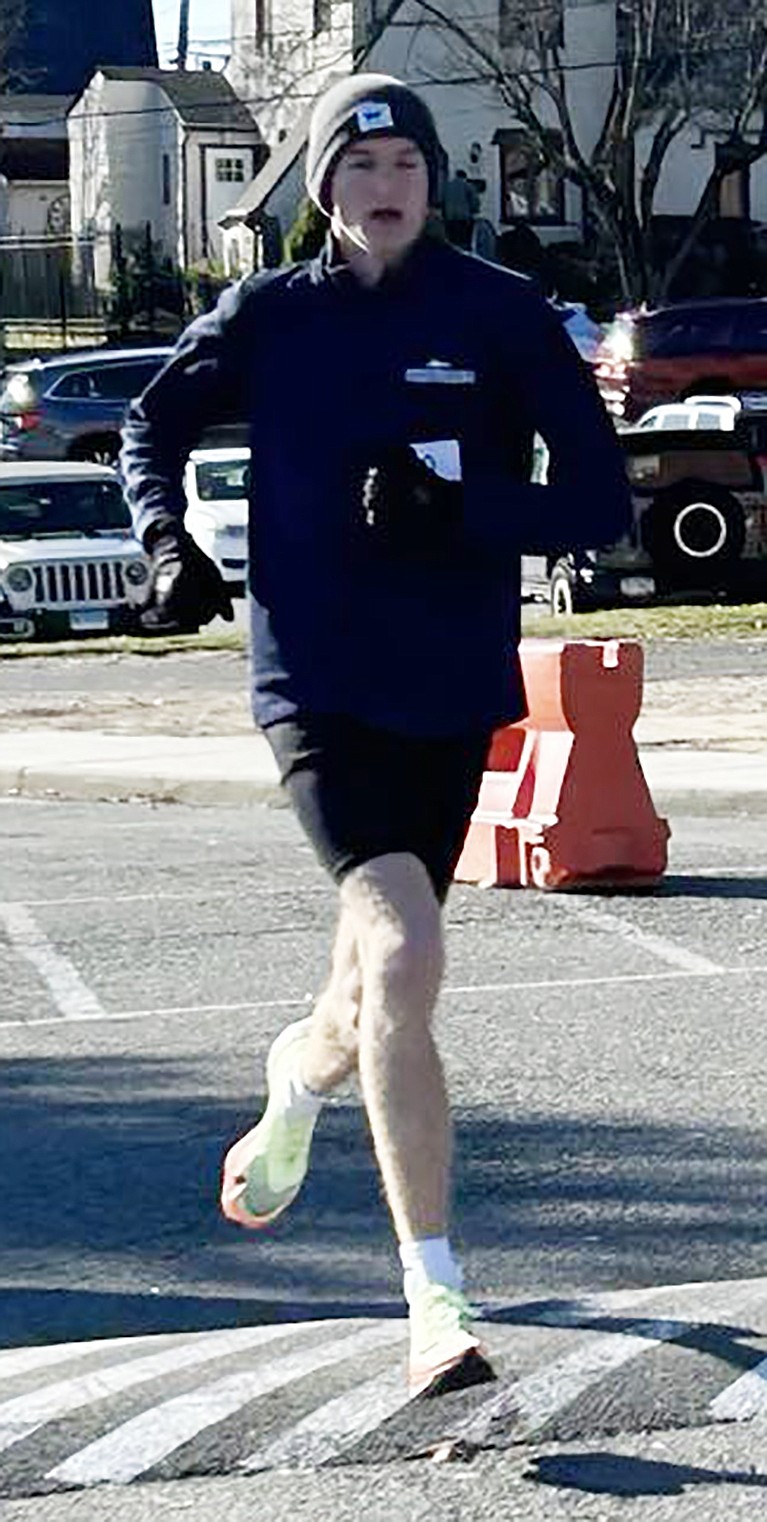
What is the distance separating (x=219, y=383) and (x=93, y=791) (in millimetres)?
10009

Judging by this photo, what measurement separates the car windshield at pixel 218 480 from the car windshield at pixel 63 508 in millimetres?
2153

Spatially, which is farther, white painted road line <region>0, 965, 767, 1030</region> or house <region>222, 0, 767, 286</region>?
house <region>222, 0, 767, 286</region>

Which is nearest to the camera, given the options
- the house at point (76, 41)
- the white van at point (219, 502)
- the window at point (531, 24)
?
the white van at point (219, 502)

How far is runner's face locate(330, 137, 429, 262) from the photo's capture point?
509 cm

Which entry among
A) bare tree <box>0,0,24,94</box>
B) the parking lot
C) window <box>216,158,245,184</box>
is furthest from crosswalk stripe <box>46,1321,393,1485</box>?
bare tree <box>0,0,24,94</box>

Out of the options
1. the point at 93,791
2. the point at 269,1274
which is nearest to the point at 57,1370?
the point at 269,1274

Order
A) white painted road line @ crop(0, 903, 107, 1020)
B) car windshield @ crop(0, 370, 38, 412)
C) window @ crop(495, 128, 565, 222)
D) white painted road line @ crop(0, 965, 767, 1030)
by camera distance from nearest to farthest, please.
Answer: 1. white painted road line @ crop(0, 965, 767, 1030)
2. white painted road line @ crop(0, 903, 107, 1020)
3. car windshield @ crop(0, 370, 38, 412)
4. window @ crop(495, 128, 565, 222)

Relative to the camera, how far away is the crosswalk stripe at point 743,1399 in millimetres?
4918

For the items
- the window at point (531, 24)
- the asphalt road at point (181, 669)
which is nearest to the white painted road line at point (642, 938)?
the asphalt road at point (181, 669)

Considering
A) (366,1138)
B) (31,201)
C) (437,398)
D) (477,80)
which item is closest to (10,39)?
(31,201)

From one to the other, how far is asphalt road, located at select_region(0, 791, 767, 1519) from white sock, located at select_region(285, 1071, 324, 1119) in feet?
1.23

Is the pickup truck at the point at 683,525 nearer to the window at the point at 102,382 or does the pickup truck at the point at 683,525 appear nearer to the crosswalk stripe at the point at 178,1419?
the window at the point at 102,382

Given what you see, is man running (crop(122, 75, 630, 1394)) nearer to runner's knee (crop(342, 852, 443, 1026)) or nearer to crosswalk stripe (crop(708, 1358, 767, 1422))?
runner's knee (crop(342, 852, 443, 1026))

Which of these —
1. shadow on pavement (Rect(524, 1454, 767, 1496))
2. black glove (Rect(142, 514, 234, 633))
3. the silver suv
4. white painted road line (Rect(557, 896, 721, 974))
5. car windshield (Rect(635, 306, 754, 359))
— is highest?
black glove (Rect(142, 514, 234, 633))
